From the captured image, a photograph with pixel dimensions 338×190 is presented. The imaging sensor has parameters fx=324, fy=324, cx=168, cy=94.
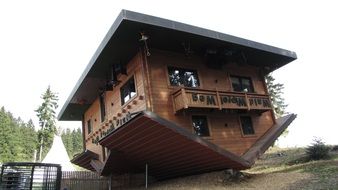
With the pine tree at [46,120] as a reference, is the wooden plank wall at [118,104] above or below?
below

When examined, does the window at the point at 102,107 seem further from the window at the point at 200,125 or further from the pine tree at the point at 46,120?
the pine tree at the point at 46,120

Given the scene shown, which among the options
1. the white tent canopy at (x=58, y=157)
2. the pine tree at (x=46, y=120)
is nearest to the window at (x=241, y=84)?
the white tent canopy at (x=58, y=157)

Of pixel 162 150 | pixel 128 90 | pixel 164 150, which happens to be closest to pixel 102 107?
pixel 128 90

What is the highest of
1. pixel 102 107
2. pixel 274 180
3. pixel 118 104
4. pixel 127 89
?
pixel 102 107

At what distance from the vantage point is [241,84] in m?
21.0

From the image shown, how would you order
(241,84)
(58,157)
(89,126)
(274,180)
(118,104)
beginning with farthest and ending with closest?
(58,157) → (89,126) → (241,84) → (118,104) → (274,180)

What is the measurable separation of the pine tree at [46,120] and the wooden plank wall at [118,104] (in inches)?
1577

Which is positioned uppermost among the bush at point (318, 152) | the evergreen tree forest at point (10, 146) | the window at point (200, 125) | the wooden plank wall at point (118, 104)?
the evergreen tree forest at point (10, 146)

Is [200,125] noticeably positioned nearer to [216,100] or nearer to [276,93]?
[216,100]

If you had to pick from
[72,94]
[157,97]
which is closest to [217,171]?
[157,97]

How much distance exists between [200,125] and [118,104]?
5.43m

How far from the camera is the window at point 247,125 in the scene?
762 inches

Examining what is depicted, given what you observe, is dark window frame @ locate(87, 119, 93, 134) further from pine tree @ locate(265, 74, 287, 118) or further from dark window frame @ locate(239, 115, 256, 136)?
pine tree @ locate(265, 74, 287, 118)

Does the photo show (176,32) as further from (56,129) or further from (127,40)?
(56,129)
